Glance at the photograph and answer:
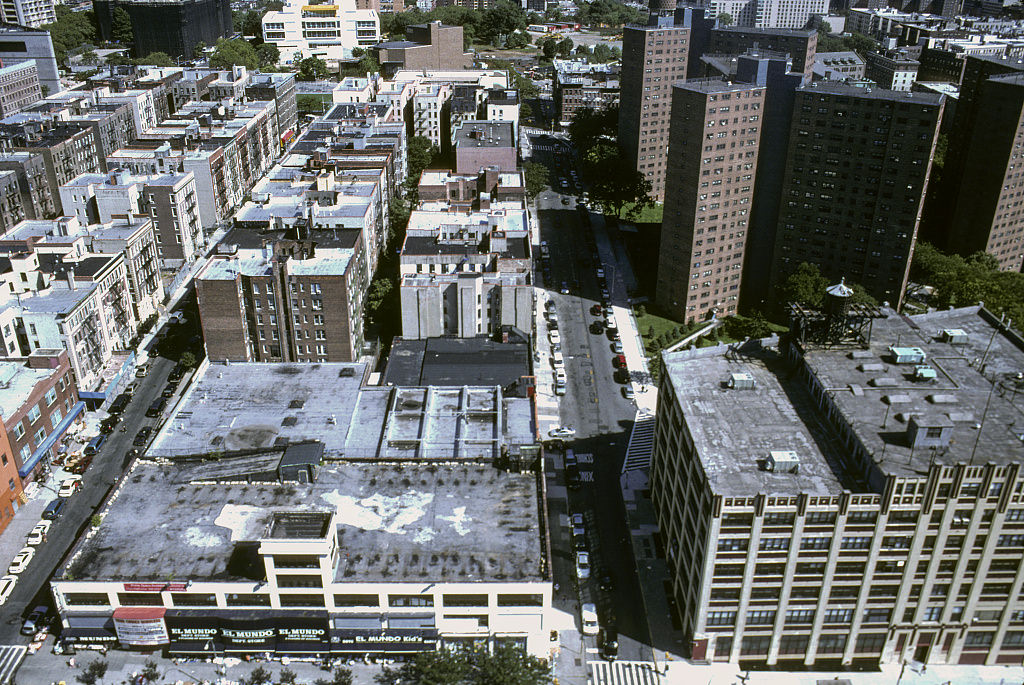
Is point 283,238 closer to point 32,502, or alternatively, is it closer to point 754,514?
point 32,502

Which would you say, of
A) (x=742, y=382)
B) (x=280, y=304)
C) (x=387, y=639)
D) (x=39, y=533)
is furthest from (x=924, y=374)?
(x=39, y=533)

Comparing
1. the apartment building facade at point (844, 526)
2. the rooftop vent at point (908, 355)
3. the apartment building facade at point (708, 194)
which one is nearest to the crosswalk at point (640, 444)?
the apartment building facade at point (844, 526)

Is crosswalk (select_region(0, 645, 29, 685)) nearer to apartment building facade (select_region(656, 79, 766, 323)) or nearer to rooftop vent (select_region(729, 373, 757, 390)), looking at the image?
→ rooftop vent (select_region(729, 373, 757, 390))

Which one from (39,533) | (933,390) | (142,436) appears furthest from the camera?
(142,436)

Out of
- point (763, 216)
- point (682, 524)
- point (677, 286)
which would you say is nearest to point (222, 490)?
point (682, 524)

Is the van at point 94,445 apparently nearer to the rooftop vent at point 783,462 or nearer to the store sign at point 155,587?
the store sign at point 155,587

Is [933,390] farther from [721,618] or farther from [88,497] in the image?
[88,497]

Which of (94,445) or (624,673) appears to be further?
(94,445)

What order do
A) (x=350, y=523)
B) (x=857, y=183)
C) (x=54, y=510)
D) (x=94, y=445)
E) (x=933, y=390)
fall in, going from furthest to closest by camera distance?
(x=857, y=183) → (x=94, y=445) → (x=54, y=510) → (x=933, y=390) → (x=350, y=523)
